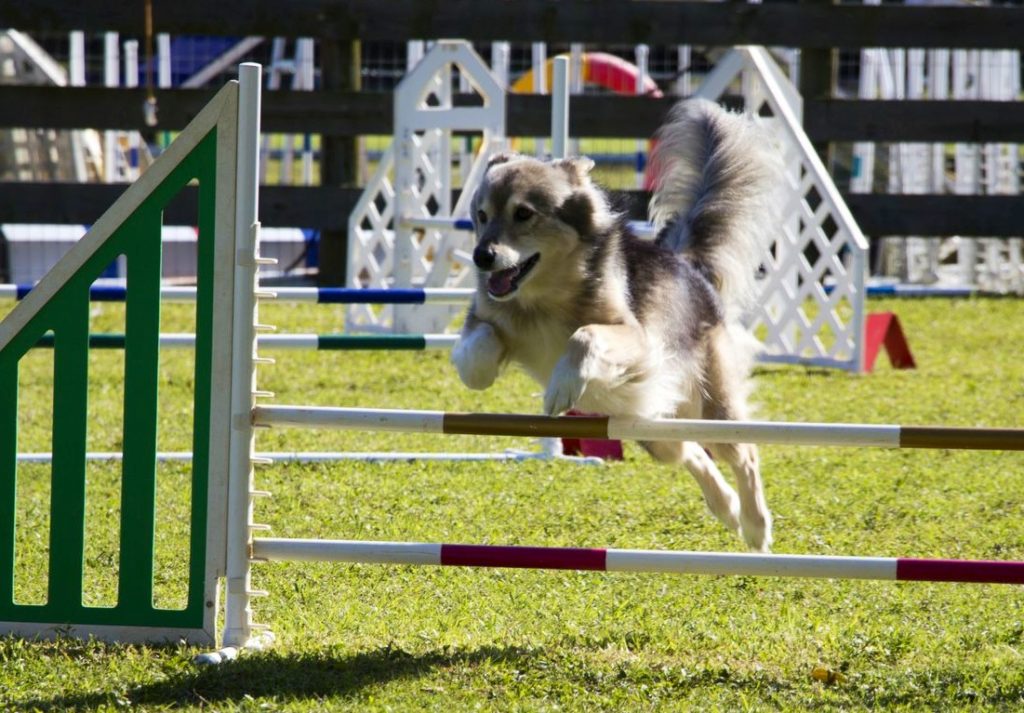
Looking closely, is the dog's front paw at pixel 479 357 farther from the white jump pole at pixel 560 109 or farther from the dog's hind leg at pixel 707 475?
the white jump pole at pixel 560 109

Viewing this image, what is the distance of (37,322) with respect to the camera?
3.54m

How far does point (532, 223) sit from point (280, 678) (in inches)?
59.2

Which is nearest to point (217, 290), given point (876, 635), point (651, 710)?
point (651, 710)

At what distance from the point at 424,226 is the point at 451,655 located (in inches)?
222

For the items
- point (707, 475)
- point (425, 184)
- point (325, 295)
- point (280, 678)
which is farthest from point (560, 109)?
point (280, 678)

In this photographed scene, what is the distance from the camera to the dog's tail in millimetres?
4902

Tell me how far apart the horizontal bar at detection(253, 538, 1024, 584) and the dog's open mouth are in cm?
85

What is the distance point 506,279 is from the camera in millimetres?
3904

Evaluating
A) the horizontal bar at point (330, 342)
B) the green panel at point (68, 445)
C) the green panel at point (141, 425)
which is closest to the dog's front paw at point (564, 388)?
the green panel at point (141, 425)

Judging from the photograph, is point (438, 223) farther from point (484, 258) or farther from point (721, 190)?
point (484, 258)

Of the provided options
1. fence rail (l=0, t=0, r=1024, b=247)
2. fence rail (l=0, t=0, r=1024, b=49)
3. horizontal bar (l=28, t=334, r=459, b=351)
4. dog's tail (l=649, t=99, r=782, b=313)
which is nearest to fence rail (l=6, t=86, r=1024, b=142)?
fence rail (l=0, t=0, r=1024, b=247)

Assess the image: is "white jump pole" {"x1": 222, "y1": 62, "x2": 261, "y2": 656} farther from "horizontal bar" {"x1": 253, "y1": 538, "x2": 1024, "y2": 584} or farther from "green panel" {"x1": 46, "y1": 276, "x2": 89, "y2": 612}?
"green panel" {"x1": 46, "y1": 276, "x2": 89, "y2": 612}

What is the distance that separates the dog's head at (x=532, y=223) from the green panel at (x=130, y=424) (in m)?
0.85

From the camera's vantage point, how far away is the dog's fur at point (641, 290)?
394 centimetres
